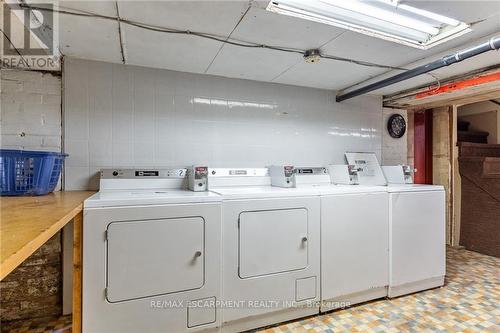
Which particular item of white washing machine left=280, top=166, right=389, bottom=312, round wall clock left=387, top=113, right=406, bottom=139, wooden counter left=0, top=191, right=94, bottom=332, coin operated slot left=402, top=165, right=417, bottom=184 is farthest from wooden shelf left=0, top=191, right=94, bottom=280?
round wall clock left=387, top=113, right=406, bottom=139

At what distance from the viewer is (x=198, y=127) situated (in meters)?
2.78

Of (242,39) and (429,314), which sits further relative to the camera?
(429,314)

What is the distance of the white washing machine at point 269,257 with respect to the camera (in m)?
2.04

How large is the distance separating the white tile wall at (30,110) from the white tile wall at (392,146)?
3.77 meters

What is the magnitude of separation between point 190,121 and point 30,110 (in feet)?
4.41

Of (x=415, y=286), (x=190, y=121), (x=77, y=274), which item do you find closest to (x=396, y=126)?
(x=415, y=286)

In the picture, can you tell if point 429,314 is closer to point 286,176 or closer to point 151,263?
point 286,176

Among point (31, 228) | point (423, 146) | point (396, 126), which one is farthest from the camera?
point (423, 146)

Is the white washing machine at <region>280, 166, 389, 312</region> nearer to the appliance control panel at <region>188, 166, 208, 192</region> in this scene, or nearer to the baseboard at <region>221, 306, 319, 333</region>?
the baseboard at <region>221, 306, 319, 333</region>

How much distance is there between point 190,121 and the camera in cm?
275

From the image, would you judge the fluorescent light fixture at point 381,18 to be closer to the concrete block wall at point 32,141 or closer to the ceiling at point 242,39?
the ceiling at point 242,39

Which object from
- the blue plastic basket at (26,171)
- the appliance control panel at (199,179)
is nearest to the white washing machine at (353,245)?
the appliance control panel at (199,179)

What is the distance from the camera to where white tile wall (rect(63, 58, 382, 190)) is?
244 cm

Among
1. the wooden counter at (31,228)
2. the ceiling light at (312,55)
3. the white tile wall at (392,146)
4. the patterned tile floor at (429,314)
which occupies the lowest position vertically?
the patterned tile floor at (429,314)
